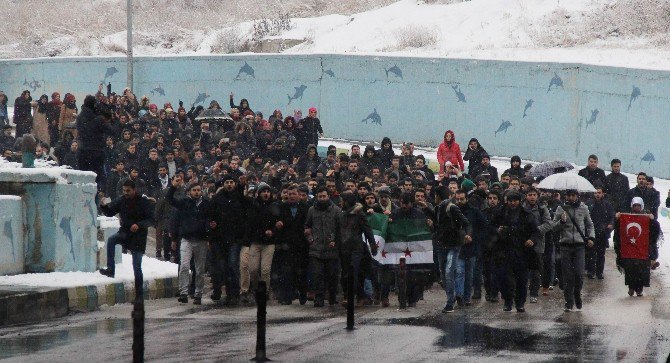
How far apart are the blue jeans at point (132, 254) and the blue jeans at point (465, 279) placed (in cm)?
420

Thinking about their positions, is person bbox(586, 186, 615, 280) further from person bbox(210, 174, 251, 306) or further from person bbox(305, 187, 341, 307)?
person bbox(210, 174, 251, 306)

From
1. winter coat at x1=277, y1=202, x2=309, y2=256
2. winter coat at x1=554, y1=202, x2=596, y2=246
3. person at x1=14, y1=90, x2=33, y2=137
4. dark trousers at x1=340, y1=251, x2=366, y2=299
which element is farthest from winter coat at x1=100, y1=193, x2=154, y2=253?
person at x1=14, y1=90, x2=33, y2=137

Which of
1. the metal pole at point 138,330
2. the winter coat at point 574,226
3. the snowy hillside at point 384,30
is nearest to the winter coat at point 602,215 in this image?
the winter coat at point 574,226

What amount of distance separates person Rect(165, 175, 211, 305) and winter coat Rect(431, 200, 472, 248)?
3.06 metres

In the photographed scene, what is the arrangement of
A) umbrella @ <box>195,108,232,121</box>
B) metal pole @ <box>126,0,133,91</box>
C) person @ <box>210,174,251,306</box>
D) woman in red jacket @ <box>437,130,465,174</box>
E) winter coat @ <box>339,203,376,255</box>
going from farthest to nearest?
metal pole @ <box>126,0,133,91</box>
umbrella @ <box>195,108,232,121</box>
woman in red jacket @ <box>437,130,465,174</box>
person @ <box>210,174,251,306</box>
winter coat @ <box>339,203,376,255</box>

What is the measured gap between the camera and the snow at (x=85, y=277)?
18.7 metres

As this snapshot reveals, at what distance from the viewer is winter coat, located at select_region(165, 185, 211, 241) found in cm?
2031

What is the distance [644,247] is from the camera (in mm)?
21625

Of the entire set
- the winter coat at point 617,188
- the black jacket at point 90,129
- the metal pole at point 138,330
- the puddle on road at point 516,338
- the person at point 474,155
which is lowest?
the puddle on road at point 516,338

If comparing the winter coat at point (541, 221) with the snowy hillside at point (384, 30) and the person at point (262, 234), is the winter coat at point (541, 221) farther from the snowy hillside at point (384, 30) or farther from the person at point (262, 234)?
the snowy hillside at point (384, 30)

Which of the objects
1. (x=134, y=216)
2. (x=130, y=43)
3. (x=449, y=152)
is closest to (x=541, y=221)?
(x=134, y=216)

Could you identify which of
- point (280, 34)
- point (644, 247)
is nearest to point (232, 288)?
point (644, 247)

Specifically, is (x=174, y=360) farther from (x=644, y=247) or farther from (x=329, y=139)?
(x=329, y=139)

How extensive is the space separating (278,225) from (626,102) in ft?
51.5
